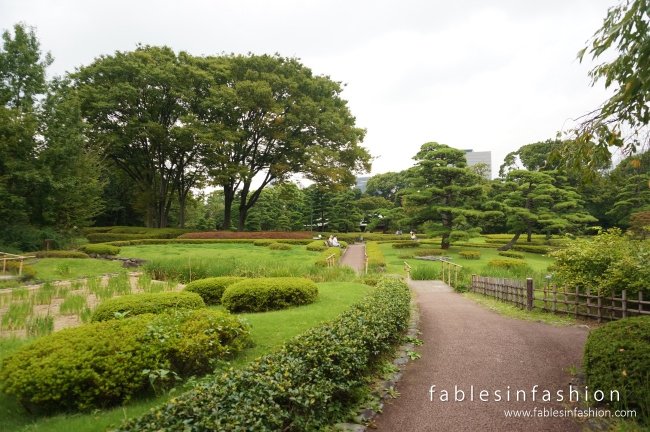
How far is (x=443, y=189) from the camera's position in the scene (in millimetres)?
23719

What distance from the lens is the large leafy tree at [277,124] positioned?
2673 centimetres

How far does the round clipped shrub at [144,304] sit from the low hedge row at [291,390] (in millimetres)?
2454

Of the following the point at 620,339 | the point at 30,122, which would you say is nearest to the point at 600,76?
the point at 620,339

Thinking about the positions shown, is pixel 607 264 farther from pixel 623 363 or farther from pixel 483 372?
pixel 623 363

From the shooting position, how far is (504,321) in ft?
23.3

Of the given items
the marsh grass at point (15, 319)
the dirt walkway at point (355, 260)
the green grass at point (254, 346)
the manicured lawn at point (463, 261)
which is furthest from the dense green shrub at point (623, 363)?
the manicured lawn at point (463, 261)

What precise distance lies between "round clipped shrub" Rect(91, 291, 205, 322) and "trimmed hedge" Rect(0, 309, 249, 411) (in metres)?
1.26

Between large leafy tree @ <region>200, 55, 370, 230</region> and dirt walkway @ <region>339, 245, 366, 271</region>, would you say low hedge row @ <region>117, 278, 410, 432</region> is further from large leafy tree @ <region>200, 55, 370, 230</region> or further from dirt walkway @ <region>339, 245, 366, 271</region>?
large leafy tree @ <region>200, 55, 370, 230</region>

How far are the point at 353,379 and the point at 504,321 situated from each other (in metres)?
4.87

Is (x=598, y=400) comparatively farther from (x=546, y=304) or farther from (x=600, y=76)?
(x=546, y=304)

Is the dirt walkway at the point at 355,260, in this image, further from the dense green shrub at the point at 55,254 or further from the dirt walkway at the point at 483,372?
the dense green shrub at the point at 55,254

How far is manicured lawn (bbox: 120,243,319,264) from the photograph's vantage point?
696 inches

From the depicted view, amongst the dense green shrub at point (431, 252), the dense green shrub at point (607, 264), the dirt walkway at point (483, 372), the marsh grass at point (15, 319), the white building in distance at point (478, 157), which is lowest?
the dirt walkway at point (483, 372)

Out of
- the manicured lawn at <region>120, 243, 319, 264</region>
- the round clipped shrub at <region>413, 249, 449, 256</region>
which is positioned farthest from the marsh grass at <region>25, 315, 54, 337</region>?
the round clipped shrub at <region>413, 249, 449, 256</region>
